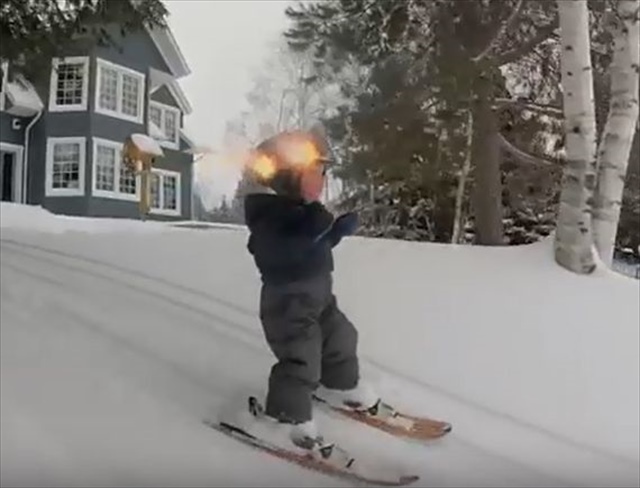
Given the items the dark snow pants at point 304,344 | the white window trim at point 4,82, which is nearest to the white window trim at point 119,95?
the white window trim at point 4,82

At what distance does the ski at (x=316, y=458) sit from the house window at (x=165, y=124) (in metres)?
0.37

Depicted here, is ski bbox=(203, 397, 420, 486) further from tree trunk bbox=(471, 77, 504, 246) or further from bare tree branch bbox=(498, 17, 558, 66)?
bare tree branch bbox=(498, 17, 558, 66)

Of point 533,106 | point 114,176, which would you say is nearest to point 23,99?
point 114,176

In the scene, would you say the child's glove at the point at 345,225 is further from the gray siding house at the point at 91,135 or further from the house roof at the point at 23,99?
the house roof at the point at 23,99

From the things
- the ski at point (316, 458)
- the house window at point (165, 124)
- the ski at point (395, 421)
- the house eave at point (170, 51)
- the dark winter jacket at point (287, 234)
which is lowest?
the ski at point (316, 458)

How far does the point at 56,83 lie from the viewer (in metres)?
1.14

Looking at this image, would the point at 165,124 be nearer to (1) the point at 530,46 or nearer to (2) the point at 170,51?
(2) the point at 170,51

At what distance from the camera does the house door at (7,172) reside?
112cm

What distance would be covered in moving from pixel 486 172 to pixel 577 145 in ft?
0.46

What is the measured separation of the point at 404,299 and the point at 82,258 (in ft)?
1.40

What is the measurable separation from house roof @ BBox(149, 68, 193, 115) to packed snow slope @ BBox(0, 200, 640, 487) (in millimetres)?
174

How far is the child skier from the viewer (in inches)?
44.8

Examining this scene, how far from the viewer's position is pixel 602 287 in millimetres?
1299

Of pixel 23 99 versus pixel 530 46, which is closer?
pixel 23 99
